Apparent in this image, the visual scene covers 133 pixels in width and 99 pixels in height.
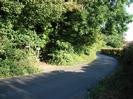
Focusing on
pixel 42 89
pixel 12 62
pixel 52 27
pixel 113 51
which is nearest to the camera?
pixel 42 89

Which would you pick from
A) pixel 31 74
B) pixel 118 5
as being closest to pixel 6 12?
pixel 31 74

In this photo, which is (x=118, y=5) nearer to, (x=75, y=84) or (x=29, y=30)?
(x=29, y=30)

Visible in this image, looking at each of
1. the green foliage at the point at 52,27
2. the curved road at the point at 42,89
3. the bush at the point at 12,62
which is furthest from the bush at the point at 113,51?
the curved road at the point at 42,89

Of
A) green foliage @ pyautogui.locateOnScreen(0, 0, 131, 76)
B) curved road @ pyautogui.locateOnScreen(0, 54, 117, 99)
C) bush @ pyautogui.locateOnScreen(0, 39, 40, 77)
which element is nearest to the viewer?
curved road @ pyautogui.locateOnScreen(0, 54, 117, 99)

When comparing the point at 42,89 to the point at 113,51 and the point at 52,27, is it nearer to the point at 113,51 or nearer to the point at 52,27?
the point at 52,27

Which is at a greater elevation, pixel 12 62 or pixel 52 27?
pixel 52 27

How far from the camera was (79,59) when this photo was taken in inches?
1484

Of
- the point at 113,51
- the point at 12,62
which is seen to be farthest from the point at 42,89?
the point at 113,51

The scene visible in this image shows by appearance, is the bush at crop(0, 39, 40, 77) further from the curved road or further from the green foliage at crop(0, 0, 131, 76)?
the curved road

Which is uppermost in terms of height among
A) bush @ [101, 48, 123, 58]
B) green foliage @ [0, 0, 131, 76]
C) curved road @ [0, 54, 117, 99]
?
green foliage @ [0, 0, 131, 76]

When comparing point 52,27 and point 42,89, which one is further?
point 52,27

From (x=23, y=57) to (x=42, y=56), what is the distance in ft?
24.2

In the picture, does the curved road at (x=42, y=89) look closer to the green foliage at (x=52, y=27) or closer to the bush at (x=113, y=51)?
the green foliage at (x=52, y=27)

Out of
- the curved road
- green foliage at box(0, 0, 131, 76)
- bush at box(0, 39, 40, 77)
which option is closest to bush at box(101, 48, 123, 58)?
green foliage at box(0, 0, 131, 76)
